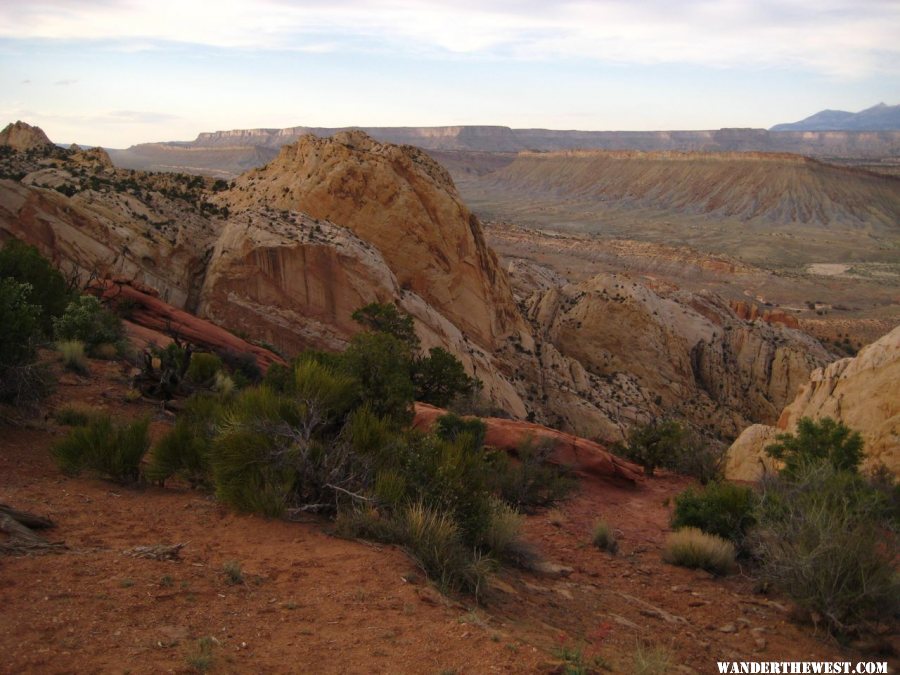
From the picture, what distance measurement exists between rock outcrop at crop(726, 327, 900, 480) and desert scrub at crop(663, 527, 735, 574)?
554 cm

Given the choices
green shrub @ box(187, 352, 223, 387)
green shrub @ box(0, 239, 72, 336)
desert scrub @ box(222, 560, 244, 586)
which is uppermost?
green shrub @ box(0, 239, 72, 336)

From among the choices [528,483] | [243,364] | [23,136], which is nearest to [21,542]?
[528,483]

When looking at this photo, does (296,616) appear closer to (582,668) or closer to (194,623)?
(194,623)

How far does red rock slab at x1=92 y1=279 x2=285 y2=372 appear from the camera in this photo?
16062 mm

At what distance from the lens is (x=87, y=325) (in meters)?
13.4

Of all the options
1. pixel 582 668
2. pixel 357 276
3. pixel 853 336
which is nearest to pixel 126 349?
pixel 357 276

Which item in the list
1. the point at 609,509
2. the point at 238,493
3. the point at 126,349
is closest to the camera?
the point at 238,493

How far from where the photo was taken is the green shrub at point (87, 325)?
13094 mm

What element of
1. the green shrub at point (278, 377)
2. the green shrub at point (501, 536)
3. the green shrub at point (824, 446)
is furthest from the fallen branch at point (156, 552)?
the green shrub at point (824, 446)

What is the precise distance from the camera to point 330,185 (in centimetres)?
2308

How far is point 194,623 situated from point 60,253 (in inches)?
617

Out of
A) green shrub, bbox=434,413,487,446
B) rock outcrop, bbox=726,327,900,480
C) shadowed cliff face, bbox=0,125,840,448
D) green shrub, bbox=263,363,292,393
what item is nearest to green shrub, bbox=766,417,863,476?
rock outcrop, bbox=726,327,900,480

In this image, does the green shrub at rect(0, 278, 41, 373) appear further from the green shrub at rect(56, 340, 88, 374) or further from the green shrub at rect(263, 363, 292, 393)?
the green shrub at rect(263, 363, 292, 393)

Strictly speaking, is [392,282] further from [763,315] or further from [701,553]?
[763,315]
